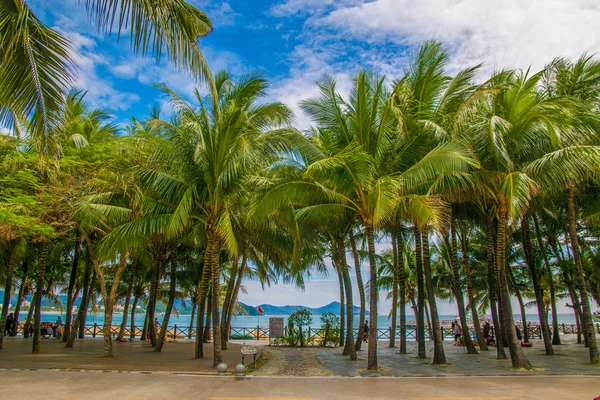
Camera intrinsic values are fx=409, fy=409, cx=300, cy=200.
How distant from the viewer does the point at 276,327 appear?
75.5 feet

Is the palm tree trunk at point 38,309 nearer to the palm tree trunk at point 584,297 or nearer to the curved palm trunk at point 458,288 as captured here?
the curved palm trunk at point 458,288

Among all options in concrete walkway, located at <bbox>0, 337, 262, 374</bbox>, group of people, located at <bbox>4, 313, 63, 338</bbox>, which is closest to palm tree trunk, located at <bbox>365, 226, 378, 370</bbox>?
concrete walkway, located at <bbox>0, 337, 262, 374</bbox>

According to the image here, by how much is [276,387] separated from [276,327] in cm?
1424

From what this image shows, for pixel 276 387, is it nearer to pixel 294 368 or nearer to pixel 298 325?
pixel 294 368

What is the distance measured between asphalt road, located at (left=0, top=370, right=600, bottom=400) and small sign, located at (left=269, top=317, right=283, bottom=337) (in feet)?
41.7

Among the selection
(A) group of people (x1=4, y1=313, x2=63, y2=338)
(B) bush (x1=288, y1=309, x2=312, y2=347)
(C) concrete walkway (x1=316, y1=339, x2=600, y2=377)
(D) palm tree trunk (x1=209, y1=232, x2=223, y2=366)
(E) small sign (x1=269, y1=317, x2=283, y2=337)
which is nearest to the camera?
(C) concrete walkway (x1=316, y1=339, x2=600, y2=377)

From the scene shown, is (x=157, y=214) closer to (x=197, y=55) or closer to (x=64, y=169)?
(x=64, y=169)

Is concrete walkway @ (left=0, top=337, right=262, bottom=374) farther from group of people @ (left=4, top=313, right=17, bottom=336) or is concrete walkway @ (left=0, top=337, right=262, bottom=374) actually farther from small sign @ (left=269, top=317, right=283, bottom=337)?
group of people @ (left=4, top=313, right=17, bottom=336)

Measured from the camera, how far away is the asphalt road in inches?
315

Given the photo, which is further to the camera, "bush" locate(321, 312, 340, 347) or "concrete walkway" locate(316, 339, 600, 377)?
"bush" locate(321, 312, 340, 347)

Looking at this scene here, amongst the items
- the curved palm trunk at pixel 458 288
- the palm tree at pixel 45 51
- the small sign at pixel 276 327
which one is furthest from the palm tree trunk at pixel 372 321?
the small sign at pixel 276 327

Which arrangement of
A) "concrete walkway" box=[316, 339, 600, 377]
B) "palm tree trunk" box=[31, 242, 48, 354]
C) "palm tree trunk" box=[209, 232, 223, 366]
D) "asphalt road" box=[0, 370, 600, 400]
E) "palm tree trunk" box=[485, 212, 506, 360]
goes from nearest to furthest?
"asphalt road" box=[0, 370, 600, 400] < "concrete walkway" box=[316, 339, 600, 377] < "palm tree trunk" box=[209, 232, 223, 366] < "palm tree trunk" box=[485, 212, 506, 360] < "palm tree trunk" box=[31, 242, 48, 354]

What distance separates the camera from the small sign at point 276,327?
22859mm

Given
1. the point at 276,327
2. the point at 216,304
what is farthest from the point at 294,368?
the point at 276,327
